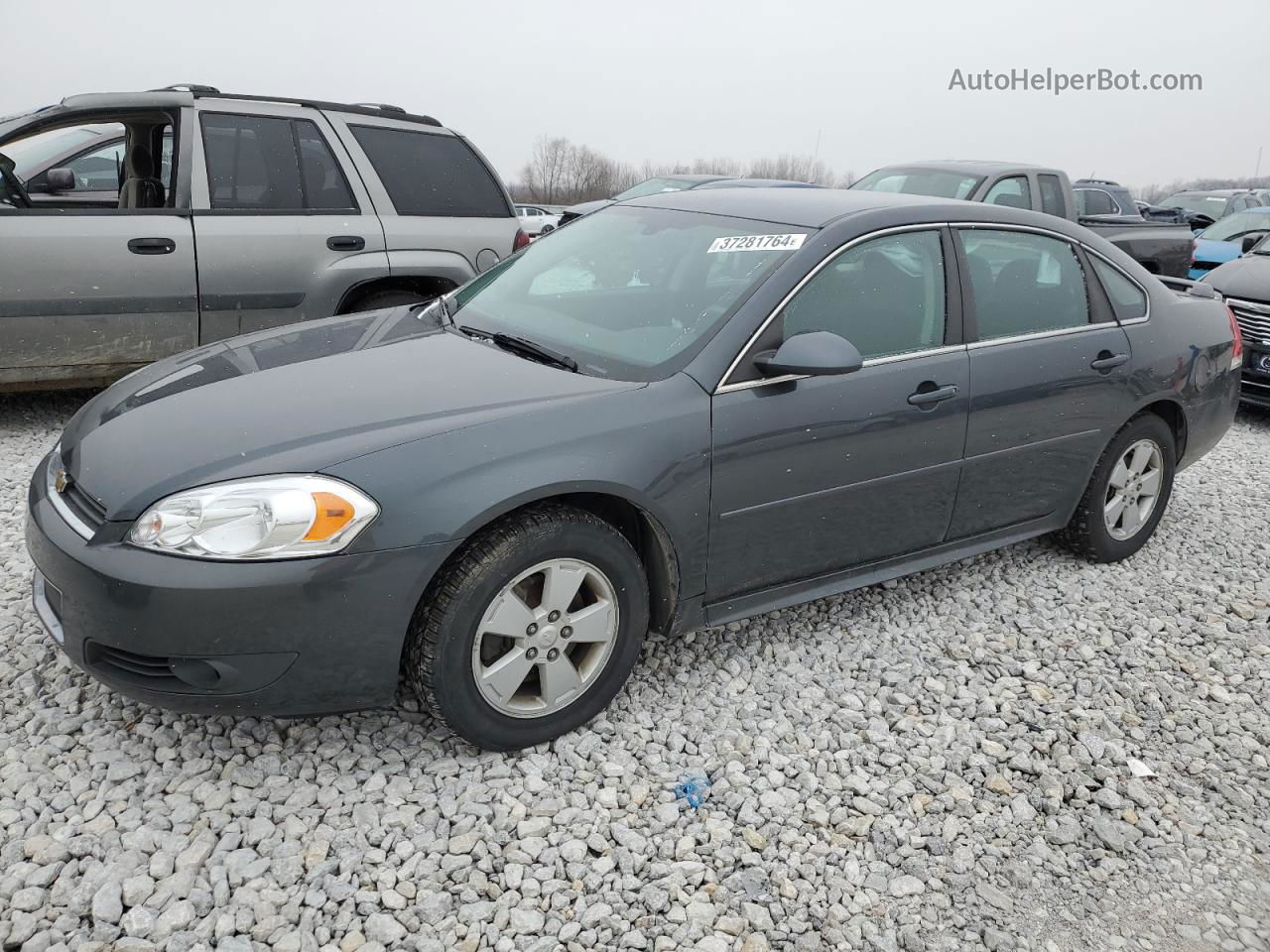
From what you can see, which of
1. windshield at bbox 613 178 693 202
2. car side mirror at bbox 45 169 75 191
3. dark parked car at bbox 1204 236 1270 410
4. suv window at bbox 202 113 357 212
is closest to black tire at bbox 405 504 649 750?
suv window at bbox 202 113 357 212

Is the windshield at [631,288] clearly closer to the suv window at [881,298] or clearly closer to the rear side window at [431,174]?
the suv window at [881,298]

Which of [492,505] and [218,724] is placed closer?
[492,505]

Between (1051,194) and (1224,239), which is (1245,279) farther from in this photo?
(1224,239)

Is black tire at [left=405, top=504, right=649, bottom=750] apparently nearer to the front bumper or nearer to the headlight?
the front bumper

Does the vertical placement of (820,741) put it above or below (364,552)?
below

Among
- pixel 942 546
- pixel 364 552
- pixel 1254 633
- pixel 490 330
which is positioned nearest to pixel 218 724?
pixel 364 552

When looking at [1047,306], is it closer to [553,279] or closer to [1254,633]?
[1254,633]

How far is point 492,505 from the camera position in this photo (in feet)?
8.66

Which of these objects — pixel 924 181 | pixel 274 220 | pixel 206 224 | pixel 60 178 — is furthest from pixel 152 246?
pixel 924 181

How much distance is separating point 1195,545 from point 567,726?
349cm

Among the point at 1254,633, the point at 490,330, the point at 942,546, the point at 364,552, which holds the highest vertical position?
the point at 490,330

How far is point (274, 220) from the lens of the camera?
571 centimetres

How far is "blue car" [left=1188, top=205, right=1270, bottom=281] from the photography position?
12586 mm

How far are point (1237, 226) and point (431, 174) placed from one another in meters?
11.8
